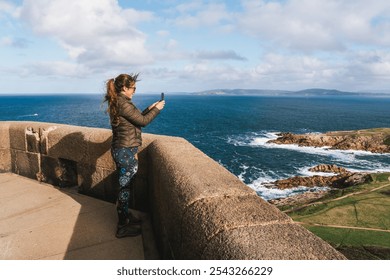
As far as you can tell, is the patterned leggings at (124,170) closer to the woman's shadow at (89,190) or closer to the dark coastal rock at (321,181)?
the woman's shadow at (89,190)

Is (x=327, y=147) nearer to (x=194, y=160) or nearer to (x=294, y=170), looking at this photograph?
(x=294, y=170)

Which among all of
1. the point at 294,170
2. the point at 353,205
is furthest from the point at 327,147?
the point at 353,205

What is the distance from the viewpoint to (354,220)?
66.7 feet

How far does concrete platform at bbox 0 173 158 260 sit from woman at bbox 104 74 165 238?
275 millimetres

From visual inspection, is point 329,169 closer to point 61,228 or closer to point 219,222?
point 61,228

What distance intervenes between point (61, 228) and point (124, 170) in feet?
3.93

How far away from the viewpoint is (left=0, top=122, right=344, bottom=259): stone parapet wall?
1.69 metres

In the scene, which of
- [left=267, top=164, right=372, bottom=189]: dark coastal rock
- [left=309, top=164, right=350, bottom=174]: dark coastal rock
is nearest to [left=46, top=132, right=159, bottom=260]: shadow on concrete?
[left=267, top=164, right=372, bottom=189]: dark coastal rock

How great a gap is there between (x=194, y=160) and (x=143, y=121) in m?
0.75

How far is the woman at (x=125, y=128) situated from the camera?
3432mm

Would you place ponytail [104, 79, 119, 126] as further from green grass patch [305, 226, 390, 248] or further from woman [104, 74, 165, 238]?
green grass patch [305, 226, 390, 248]

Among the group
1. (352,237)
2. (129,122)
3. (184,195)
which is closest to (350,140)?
(352,237)

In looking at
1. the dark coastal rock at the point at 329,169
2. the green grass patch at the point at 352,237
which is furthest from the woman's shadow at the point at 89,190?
the dark coastal rock at the point at 329,169

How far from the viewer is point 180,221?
2.29 metres
